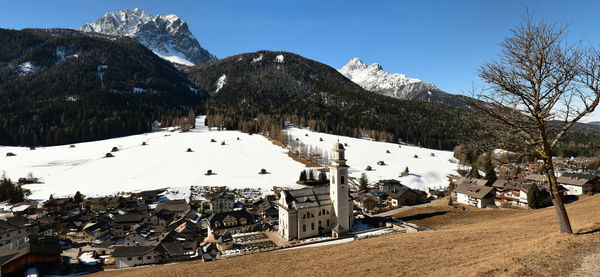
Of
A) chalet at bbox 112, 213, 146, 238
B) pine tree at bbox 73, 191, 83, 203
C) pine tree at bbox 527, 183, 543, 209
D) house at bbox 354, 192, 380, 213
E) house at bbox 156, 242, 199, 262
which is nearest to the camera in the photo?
house at bbox 156, 242, 199, 262

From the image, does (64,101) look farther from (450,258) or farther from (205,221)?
(450,258)

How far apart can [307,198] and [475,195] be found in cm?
3439

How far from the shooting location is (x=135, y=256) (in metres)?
33.2

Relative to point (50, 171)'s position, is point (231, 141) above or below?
above

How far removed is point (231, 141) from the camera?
117 metres

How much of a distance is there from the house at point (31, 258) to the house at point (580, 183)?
3322 inches

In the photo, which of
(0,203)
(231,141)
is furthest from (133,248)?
(231,141)

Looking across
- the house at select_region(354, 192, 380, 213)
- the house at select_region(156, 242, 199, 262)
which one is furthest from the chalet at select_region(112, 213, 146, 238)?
the house at select_region(354, 192, 380, 213)

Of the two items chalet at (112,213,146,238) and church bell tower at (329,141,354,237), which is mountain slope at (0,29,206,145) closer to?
chalet at (112,213,146,238)

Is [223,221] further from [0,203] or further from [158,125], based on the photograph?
[158,125]

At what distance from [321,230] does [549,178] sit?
90.4ft

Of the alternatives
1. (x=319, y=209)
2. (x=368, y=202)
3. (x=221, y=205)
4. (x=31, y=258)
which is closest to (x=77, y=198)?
(x=221, y=205)

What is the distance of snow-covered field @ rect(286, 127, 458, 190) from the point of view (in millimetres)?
81625

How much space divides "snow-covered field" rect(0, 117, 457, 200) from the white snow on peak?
110m
